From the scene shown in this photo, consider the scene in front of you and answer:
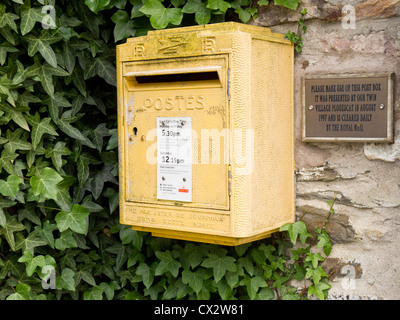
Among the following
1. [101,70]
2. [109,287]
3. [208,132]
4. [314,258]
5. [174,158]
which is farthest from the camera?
[109,287]

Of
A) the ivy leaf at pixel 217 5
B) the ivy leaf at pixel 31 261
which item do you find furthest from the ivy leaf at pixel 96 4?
the ivy leaf at pixel 31 261

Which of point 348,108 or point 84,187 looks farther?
point 84,187

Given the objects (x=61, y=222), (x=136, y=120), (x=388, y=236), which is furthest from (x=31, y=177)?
(x=388, y=236)

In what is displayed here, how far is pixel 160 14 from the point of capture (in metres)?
2.54

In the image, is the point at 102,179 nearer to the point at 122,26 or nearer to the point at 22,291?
the point at 22,291

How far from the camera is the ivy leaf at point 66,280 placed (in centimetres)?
272

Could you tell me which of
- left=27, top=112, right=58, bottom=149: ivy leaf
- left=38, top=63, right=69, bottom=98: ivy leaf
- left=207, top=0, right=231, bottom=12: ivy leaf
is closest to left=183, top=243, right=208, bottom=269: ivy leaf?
left=27, top=112, right=58, bottom=149: ivy leaf

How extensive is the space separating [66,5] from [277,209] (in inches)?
58.8

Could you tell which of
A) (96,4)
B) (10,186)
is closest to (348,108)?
(96,4)

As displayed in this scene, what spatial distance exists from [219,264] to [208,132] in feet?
2.35

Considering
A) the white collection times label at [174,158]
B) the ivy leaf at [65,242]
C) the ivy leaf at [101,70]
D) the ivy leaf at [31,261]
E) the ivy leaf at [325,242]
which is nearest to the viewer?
the white collection times label at [174,158]

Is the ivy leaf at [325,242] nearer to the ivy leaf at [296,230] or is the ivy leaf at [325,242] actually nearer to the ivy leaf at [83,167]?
the ivy leaf at [296,230]

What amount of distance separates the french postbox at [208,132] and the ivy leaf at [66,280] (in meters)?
0.48

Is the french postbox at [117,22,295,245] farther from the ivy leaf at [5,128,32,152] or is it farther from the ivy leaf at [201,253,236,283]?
the ivy leaf at [5,128,32,152]
